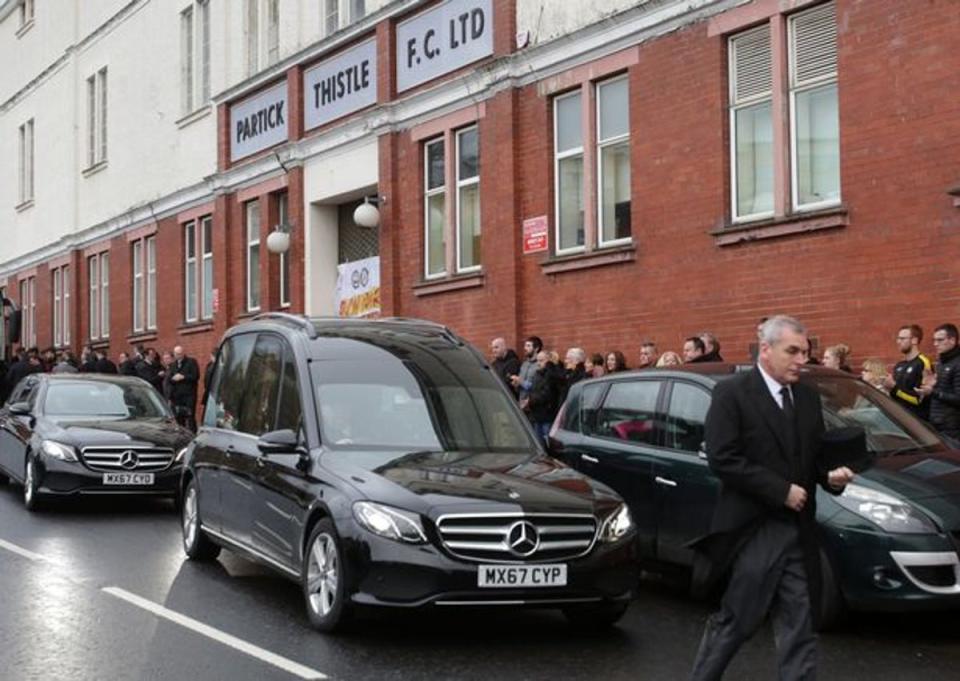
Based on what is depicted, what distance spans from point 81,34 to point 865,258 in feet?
88.1

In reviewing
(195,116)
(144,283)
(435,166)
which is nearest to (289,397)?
(435,166)

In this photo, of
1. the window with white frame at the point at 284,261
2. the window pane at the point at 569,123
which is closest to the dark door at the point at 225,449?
the window pane at the point at 569,123

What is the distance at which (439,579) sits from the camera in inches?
283

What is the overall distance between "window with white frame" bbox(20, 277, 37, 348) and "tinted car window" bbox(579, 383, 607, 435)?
3120 centimetres

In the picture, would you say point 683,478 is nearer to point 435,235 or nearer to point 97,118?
point 435,235

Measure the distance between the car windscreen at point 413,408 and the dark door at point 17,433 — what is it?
7.11 metres

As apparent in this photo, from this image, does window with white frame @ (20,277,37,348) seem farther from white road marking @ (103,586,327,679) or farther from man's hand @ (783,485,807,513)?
man's hand @ (783,485,807,513)

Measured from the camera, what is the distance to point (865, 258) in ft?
42.1

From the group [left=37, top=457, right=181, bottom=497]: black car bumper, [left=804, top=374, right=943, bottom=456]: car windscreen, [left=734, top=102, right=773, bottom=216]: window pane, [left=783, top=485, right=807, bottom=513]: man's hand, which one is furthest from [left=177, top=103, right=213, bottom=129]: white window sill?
[left=783, top=485, right=807, bottom=513]: man's hand

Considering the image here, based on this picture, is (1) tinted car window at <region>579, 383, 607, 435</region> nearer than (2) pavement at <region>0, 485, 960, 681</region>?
No

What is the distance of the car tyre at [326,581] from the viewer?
24.7 feet

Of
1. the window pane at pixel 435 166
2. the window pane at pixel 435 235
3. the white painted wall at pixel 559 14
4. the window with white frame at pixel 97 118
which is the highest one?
the window with white frame at pixel 97 118

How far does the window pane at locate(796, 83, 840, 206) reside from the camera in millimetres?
13500

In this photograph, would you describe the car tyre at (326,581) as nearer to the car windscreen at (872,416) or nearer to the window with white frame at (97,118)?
the car windscreen at (872,416)
